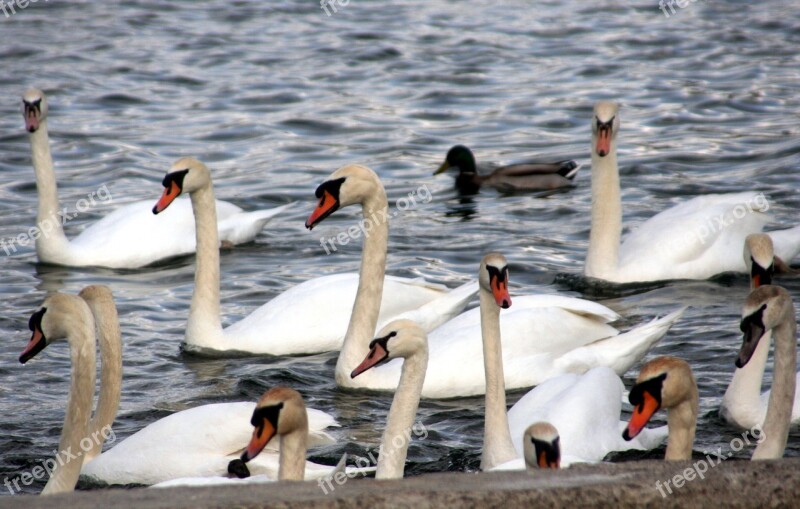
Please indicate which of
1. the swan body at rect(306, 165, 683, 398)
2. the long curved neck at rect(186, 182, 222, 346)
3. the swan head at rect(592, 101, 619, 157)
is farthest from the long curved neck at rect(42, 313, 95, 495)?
the swan head at rect(592, 101, 619, 157)

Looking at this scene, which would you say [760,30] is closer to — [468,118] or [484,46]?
[484,46]

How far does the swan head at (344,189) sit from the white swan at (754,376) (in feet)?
7.17

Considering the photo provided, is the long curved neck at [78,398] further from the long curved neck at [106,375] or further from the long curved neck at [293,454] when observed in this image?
the long curved neck at [293,454]

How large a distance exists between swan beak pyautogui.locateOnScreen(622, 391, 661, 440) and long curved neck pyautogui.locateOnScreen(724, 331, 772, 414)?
1603mm

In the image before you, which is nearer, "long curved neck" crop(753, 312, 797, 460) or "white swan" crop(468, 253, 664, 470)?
"long curved neck" crop(753, 312, 797, 460)

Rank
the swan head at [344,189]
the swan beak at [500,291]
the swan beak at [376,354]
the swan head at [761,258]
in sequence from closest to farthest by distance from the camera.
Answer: the swan beak at [376,354]
the swan beak at [500,291]
the swan head at [761,258]
the swan head at [344,189]

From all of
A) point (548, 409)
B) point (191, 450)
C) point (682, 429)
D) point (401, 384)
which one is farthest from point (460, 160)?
point (682, 429)

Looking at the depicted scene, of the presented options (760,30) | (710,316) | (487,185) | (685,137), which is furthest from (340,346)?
(760,30)

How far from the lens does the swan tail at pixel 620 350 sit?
7.60m

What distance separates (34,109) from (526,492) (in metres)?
7.50

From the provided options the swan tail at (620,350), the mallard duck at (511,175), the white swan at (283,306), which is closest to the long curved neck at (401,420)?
the swan tail at (620,350)

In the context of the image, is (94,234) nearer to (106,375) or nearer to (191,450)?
(106,375)

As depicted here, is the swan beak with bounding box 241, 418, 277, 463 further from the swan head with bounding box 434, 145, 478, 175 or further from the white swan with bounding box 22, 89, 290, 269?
the swan head with bounding box 434, 145, 478, 175

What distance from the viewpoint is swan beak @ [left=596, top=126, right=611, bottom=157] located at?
9.70 metres
